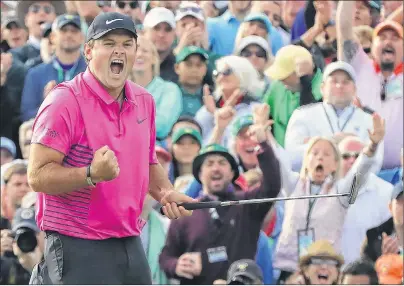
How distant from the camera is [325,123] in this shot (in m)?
11.7

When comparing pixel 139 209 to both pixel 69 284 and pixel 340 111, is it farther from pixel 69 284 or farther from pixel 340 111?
pixel 340 111

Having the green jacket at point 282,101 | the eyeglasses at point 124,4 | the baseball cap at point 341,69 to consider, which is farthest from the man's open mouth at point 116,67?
the eyeglasses at point 124,4

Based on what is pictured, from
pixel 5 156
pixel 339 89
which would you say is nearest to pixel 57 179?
pixel 339 89

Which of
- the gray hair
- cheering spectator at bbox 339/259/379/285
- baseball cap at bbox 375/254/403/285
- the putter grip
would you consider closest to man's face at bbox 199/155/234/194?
cheering spectator at bbox 339/259/379/285

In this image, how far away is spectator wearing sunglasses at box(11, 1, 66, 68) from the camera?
566 inches

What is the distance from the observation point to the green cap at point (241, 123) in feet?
38.4

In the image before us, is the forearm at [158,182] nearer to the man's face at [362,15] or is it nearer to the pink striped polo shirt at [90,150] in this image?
the pink striped polo shirt at [90,150]

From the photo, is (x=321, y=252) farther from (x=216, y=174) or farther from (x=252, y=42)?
(x=252, y=42)

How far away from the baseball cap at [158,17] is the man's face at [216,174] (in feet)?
9.43

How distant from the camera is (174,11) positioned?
48.2 feet

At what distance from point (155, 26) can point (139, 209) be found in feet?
22.0

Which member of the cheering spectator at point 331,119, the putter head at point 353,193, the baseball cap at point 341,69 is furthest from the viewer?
the baseball cap at point 341,69

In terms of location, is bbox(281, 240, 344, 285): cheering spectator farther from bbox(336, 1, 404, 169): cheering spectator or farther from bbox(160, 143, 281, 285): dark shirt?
bbox(336, 1, 404, 169): cheering spectator

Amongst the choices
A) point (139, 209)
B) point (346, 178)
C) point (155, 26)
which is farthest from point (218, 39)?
point (139, 209)
